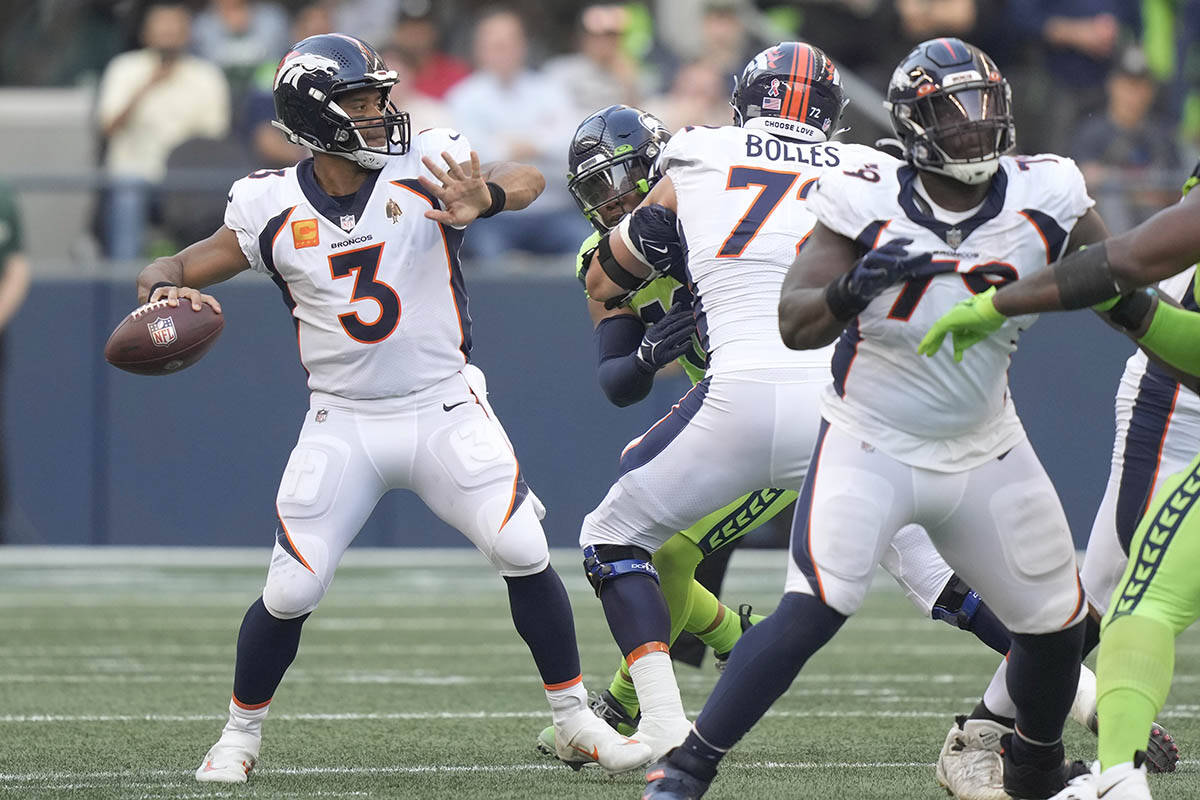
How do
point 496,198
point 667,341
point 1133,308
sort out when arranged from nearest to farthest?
point 1133,308
point 496,198
point 667,341

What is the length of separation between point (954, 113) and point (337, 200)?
1.74 metres

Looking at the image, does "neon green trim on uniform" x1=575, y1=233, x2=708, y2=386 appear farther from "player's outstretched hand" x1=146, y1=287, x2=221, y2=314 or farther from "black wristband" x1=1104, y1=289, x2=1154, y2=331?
"black wristband" x1=1104, y1=289, x2=1154, y2=331

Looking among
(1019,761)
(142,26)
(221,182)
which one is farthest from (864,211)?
(142,26)

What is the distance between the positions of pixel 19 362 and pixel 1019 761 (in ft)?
25.0

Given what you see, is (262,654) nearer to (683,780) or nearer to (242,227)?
(242,227)

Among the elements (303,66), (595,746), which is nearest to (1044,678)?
(595,746)

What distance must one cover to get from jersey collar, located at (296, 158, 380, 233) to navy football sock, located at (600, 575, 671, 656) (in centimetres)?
115

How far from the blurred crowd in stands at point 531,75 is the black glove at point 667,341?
566 cm

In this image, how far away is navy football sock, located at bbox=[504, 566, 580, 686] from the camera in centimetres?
495

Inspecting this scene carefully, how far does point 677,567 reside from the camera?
17.6 ft

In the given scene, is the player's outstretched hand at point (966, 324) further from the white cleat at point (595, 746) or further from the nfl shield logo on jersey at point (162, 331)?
the nfl shield logo on jersey at point (162, 331)

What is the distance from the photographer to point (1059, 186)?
4.09 m

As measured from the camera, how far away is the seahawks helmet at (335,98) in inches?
196

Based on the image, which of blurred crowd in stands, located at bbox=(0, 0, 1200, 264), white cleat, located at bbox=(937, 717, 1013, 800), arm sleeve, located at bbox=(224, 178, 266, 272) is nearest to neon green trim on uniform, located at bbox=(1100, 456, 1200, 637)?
white cleat, located at bbox=(937, 717, 1013, 800)
